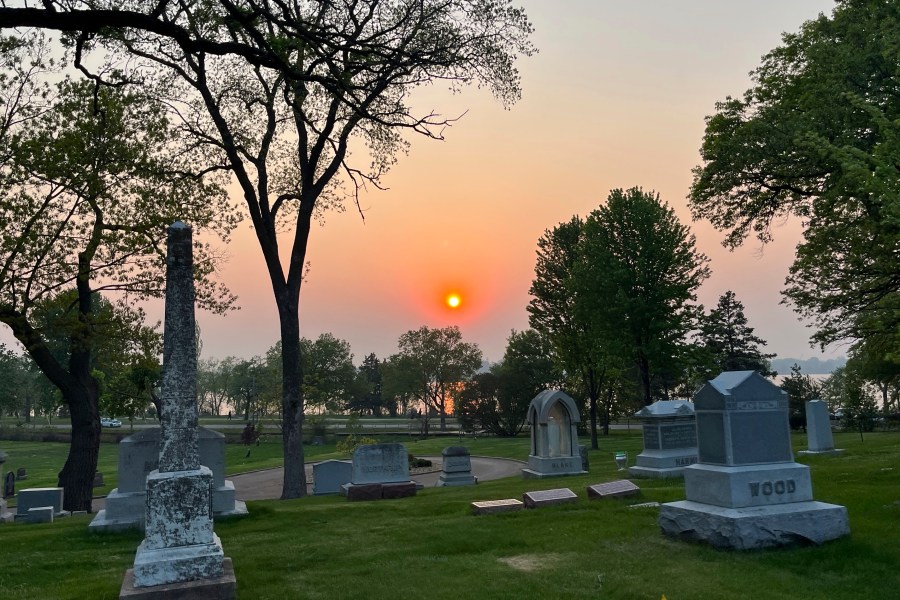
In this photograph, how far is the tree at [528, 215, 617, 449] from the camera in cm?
3462

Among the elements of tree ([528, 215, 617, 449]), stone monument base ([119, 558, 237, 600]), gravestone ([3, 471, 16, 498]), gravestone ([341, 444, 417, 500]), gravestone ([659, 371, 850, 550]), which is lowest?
gravestone ([3, 471, 16, 498])

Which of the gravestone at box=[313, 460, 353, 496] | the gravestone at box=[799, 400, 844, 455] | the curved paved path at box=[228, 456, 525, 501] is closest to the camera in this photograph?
the gravestone at box=[799, 400, 844, 455]

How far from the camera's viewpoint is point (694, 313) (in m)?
28.5

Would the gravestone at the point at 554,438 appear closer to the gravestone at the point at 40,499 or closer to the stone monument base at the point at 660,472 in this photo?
the stone monument base at the point at 660,472

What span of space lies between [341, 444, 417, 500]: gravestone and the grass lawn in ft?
14.9

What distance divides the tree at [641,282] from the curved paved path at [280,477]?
800 cm

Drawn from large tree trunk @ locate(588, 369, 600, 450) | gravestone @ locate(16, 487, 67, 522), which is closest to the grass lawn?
gravestone @ locate(16, 487, 67, 522)

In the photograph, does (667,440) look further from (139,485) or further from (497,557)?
(139,485)

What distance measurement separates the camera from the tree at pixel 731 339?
167 ft

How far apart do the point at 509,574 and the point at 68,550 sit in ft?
25.2

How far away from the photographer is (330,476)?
21.2 meters

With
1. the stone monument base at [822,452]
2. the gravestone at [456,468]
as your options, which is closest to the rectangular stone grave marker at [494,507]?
the gravestone at [456,468]

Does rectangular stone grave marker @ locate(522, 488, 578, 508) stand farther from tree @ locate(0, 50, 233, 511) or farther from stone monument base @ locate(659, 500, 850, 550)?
tree @ locate(0, 50, 233, 511)

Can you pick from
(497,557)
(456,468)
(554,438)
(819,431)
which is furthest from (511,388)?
(497,557)
